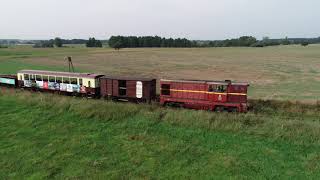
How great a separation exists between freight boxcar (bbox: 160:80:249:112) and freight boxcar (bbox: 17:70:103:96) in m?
7.36

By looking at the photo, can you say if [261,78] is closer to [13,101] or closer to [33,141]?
Answer: [13,101]

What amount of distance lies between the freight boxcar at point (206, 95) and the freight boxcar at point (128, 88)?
1566mm

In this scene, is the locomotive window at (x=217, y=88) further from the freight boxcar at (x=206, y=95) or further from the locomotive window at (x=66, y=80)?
the locomotive window at (x=66, y=80)

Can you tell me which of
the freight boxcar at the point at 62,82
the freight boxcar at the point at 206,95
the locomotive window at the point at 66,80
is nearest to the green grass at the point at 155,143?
the freight boxcar at the point at 206,95

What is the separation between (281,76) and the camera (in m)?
59.8

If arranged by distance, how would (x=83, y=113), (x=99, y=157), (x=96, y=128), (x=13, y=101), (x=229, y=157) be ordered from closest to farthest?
(x=229, y=157), (x=99, y=157), (x=96, y=128), (x=83, y=113), (x=13, y=101)

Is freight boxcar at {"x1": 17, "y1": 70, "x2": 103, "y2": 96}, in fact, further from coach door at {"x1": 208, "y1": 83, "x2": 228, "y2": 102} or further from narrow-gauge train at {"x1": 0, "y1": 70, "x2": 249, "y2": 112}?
coach door at {"x1": 208, "y1": 83, "x2": 228, "y2": 102}

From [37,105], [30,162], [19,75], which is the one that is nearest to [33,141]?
[30,162]

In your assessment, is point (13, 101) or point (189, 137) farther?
point (13, 101)

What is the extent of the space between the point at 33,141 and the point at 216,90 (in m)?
13.4

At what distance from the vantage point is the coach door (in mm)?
26875

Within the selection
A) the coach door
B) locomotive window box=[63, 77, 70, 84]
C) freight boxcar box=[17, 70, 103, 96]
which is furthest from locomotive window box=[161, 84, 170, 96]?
locomotive window box=[63, 77, 70, 84]

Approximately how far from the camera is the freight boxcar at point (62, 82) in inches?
1298

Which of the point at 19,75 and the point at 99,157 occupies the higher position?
the point at 19,75
